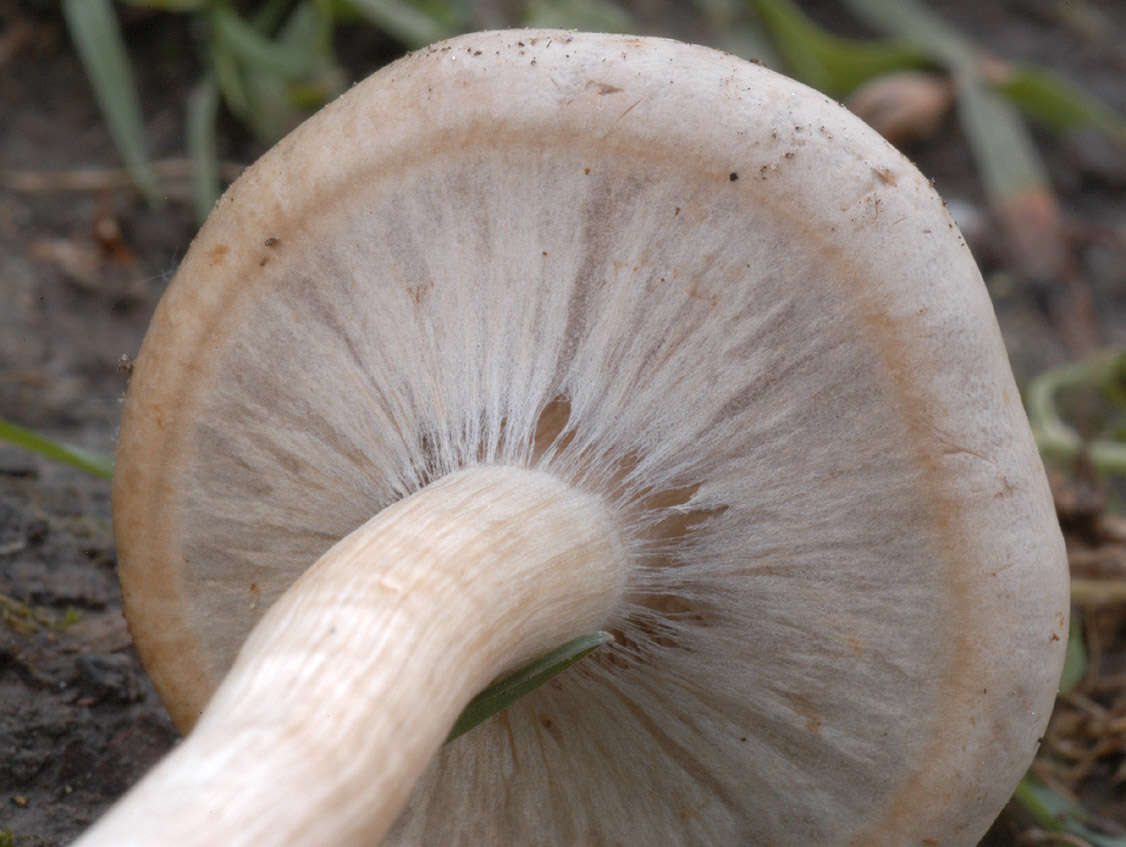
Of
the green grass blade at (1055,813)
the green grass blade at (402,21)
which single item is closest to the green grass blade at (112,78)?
the green grass blade at (402,21)

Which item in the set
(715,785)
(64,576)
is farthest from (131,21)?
(715,785)

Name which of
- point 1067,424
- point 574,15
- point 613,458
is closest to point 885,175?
point 613,458

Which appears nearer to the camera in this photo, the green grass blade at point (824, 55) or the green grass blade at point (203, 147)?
the green grass blade at point (203, 147)

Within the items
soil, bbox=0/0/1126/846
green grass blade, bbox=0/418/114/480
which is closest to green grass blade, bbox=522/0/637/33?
soil, bbox=0/0/1126/846

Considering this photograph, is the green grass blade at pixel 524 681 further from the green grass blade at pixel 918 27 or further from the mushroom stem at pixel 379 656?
the green grass blade at pixel 918 27

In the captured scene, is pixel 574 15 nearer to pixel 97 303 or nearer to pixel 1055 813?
pixel 97 303
